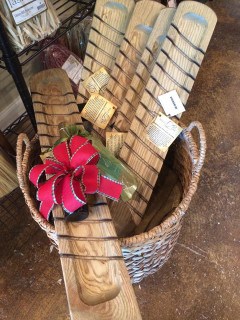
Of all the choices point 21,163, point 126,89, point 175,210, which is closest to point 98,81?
point 126,89

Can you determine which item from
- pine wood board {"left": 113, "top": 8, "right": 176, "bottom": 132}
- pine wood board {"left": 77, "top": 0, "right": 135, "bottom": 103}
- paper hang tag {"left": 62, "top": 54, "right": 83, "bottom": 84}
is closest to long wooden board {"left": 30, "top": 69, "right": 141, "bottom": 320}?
pine wood board {"left": 113, "top": 8, "right": 176, "bottom": 132}

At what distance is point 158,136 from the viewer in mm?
852

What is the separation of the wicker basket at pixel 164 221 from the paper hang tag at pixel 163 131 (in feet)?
0.11

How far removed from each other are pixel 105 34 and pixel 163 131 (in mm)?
361

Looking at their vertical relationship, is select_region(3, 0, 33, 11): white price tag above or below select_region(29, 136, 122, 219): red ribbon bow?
above

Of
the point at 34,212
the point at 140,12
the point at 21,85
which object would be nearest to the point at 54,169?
the point at 34,212

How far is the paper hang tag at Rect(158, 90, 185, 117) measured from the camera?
841 millimetres

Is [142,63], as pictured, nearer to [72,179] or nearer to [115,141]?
[115,141]

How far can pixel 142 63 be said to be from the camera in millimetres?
906

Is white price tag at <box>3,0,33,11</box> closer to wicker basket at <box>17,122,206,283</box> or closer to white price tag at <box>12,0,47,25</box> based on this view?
white price tag at <box>12,0,47,25</box>

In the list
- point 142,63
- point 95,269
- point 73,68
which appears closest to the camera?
point 95,269

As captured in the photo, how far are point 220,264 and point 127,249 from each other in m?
0.45

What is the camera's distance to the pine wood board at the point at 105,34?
0.94 m

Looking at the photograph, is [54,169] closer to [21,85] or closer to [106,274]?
[106,274]
